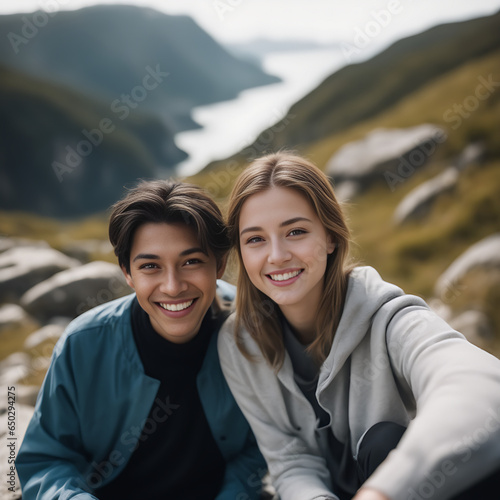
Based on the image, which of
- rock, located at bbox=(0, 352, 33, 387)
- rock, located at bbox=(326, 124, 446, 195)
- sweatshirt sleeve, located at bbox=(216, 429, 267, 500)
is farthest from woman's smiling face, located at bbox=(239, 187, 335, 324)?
rock, located at bbox=(326, 124, 446, 195)

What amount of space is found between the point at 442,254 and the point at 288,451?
38.6 ft

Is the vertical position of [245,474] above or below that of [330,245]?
below

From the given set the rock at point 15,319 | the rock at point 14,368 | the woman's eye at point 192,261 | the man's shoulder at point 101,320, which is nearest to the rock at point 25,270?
the rock at point 15,319

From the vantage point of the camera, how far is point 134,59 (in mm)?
94562

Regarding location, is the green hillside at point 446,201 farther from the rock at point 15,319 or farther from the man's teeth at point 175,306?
the rock at point 15,319

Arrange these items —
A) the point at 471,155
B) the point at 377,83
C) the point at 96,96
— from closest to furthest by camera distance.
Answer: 1. the point at 471,155
2. the point at 377,83
3. the point at 96,96

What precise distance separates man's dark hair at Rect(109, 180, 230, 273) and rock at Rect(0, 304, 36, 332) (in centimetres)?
1063

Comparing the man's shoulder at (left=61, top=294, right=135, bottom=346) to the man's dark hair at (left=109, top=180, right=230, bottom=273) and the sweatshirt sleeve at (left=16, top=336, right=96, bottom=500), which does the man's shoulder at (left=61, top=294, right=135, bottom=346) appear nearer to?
the sweatshirt sleeve at (left=16, top=336, right=96, bottom=500)

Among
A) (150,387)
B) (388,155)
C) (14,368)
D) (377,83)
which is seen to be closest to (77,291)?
(14,368)

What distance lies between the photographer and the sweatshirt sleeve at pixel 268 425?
3422 millimetres

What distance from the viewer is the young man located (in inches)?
139

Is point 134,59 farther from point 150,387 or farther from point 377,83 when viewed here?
point 150,387

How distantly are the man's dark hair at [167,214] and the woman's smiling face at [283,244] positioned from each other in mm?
259

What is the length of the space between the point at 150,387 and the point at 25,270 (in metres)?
12.8
